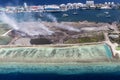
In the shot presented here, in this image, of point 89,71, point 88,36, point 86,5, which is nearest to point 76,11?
point 86,5

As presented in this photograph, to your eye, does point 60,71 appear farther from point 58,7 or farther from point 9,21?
point 58,7

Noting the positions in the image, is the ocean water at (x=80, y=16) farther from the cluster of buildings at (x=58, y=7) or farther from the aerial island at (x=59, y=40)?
the cluster of buildings at (x=58, y=7)

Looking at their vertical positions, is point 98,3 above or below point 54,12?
above

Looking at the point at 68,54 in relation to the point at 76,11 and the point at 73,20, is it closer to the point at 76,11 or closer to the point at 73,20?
the point at 73,20

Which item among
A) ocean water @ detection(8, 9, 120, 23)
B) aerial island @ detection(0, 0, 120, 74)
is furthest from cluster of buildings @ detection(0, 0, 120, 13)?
ocean water @ detection(8, 9, 120, 23)
